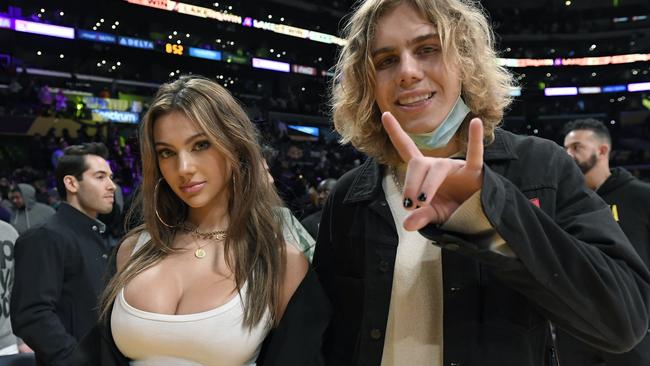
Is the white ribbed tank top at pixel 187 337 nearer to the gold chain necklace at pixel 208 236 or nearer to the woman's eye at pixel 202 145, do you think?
the gold chain necklace at pixel 208 236

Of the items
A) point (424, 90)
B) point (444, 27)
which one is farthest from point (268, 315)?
point (444, 27)

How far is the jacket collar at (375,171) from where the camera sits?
156cm

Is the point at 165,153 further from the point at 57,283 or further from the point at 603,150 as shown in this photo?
the point at 603,150

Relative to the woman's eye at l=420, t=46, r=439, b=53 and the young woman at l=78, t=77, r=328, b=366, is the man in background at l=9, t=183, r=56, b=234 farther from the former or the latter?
the woman's eye at l=420, t=46, r=439, b=53

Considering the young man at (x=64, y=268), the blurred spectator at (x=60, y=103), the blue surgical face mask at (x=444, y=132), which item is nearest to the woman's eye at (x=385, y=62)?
the blue surgical face mask at (x=444, y=132)

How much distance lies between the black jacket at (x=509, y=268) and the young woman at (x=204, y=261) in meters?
0.15

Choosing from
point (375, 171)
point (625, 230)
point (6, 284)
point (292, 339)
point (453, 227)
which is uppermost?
point (375, 171)

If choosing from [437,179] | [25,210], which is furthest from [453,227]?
[25,210]

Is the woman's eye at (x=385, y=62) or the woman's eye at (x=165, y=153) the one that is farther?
the woman's eye at (x=165, y=153)

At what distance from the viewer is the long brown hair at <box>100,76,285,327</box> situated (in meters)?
1.93

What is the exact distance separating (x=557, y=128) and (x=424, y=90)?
32228 millimetres

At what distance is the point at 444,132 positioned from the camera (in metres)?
1.55

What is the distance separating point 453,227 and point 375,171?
581 mm

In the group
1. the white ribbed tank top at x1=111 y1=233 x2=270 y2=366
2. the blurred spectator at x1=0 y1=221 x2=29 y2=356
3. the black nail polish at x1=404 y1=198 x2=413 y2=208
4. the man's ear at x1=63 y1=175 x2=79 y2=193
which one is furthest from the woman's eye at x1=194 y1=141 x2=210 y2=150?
the man's ear at x1=63 y1=175 x2=79 y2=193
